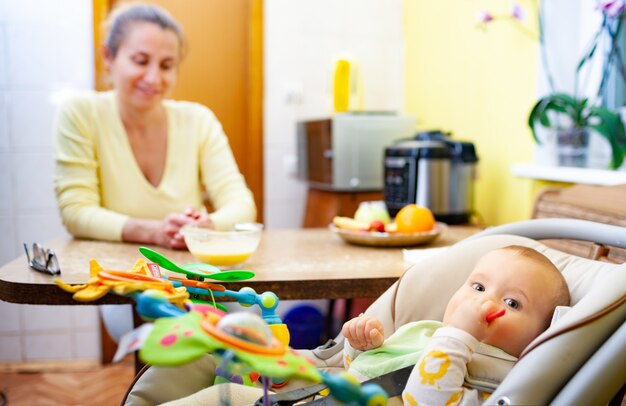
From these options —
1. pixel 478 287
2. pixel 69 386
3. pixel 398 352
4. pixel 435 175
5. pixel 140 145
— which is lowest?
pixel 69 386

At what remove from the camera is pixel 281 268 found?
4.54 ft

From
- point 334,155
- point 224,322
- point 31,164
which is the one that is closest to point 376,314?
point 224,322

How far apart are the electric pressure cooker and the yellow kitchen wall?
0.14 meters

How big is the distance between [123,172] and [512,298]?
1375 millimetres

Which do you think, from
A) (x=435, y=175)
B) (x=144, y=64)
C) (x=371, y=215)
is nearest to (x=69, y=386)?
(x=144, y=64)

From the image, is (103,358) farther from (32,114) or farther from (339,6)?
(339,6)

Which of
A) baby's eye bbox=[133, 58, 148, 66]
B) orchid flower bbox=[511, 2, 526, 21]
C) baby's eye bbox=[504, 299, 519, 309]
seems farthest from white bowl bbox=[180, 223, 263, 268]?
orchid flower bbox=[511, 2, 526, 21]

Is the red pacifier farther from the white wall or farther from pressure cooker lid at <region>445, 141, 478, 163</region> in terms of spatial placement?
the white wall

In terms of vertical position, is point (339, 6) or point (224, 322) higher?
point (339, 6)

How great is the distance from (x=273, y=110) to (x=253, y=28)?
0.40 m

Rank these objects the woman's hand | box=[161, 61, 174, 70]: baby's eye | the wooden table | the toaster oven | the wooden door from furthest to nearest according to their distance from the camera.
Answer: the wooden door < the toaster oven < box=[161, 61, 174, 70]: baby's eye < the woman's hand < the wooden table

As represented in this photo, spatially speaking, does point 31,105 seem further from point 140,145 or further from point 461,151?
point 461,151

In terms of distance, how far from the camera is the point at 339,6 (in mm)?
3123

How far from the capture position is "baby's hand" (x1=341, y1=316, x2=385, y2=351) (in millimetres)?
1024
